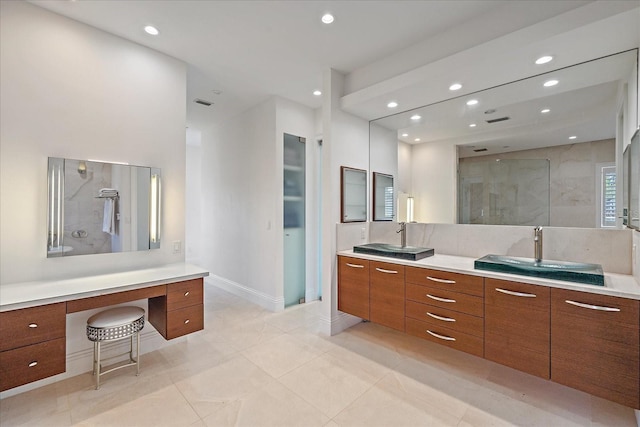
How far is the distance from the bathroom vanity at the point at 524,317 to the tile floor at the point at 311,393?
293 mm

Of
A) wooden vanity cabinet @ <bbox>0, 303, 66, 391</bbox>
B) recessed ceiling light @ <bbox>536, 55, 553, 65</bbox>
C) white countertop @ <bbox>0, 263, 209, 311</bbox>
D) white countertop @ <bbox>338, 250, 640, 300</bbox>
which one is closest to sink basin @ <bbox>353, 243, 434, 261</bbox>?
white countertop @ <bbox>338, 250, 640, 300</bbox>

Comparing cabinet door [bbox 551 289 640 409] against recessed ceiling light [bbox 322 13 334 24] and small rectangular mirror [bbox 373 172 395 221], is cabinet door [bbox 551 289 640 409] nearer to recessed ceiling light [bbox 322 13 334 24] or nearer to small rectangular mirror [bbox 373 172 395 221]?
small rectangular mirror [bbox 373 172 395 221]

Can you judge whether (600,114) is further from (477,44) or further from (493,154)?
(477,44)

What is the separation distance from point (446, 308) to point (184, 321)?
2.24 metres

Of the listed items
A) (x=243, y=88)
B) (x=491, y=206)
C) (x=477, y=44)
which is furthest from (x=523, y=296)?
(x=243, y=88)

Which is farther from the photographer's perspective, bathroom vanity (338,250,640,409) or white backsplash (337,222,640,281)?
white backsplash (337,222,640,281)

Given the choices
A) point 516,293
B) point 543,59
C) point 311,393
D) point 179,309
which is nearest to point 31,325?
point 179,309

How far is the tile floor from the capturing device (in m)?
1.88

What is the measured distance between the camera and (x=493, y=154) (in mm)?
2703

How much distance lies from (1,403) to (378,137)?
13.3 ft

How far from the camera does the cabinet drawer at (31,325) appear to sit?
174 cm

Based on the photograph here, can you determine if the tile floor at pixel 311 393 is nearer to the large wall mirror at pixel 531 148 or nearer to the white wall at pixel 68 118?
the white wall at pixel 68 118

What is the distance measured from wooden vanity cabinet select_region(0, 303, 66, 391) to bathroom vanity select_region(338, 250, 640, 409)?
2.50 meters

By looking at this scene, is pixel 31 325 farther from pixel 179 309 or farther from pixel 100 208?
pixel 100 208
